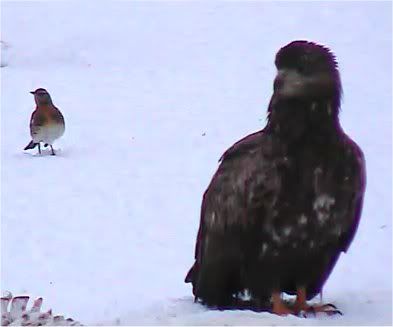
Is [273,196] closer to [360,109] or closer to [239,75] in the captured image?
[360,109]

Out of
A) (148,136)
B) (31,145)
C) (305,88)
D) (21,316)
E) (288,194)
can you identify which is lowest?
(21,316)

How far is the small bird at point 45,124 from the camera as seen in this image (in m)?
14.0

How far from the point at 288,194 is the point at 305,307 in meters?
0.75

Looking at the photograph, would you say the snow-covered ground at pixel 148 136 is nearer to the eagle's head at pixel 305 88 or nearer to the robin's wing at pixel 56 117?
the robin's wing at pixel 56 117

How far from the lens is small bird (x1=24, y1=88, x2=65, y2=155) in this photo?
1398cm

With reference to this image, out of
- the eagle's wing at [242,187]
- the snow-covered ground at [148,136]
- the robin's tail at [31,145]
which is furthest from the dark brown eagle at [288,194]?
the robin's tail at [31,145]

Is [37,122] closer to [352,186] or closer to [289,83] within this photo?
[289,83]

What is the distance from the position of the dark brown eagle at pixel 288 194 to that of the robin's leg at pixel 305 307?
0.4 inches

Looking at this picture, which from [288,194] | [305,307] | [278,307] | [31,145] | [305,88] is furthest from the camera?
[31,145]

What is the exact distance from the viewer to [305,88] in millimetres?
5277

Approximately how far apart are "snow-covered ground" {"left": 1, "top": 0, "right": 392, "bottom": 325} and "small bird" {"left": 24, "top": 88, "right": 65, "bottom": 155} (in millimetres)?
238

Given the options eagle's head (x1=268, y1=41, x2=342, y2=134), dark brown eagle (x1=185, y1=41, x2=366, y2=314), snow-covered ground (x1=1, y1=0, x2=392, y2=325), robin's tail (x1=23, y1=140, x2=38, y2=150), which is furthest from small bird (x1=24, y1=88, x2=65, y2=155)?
eagle's head (x1=268, y1=41, x2=342, y2=134)

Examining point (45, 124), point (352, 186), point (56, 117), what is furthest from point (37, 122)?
point (352, 186)

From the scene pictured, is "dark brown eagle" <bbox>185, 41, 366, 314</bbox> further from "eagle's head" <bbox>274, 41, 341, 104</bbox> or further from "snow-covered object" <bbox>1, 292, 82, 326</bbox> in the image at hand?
"snow-covered object" <bbox>1, 292, 82, 326</bbox>
